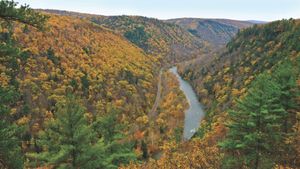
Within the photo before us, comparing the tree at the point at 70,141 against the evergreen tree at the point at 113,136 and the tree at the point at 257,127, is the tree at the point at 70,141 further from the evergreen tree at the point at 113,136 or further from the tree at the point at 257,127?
the tree at the point at 257,127

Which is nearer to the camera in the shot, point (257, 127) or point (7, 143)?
point (7, 143)

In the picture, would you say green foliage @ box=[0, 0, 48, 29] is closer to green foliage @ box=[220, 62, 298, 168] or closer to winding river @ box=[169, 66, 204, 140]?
green foliage @ box=[220, 62, 298, 168]

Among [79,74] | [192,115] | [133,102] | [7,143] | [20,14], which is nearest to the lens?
[20,14]

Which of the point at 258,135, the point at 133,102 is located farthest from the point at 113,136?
the point at 133,102

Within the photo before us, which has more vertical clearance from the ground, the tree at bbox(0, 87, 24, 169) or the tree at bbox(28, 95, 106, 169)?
the tree at bbox(0, 87, 24, 169)

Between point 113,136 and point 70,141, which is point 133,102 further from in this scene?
point 70,141

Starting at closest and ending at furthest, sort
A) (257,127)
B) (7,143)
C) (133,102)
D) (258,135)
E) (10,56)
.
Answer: (10,56)
(7,143)
(258,135)
(257,127)
(133,102)

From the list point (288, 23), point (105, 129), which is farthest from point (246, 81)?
point (105, 129)

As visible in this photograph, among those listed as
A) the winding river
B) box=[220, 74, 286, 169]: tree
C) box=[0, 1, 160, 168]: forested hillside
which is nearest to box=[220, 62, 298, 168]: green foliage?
box=[220, 74, 286, 169]: tree

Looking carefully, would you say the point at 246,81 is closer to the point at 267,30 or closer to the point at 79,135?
the point at 267,30
